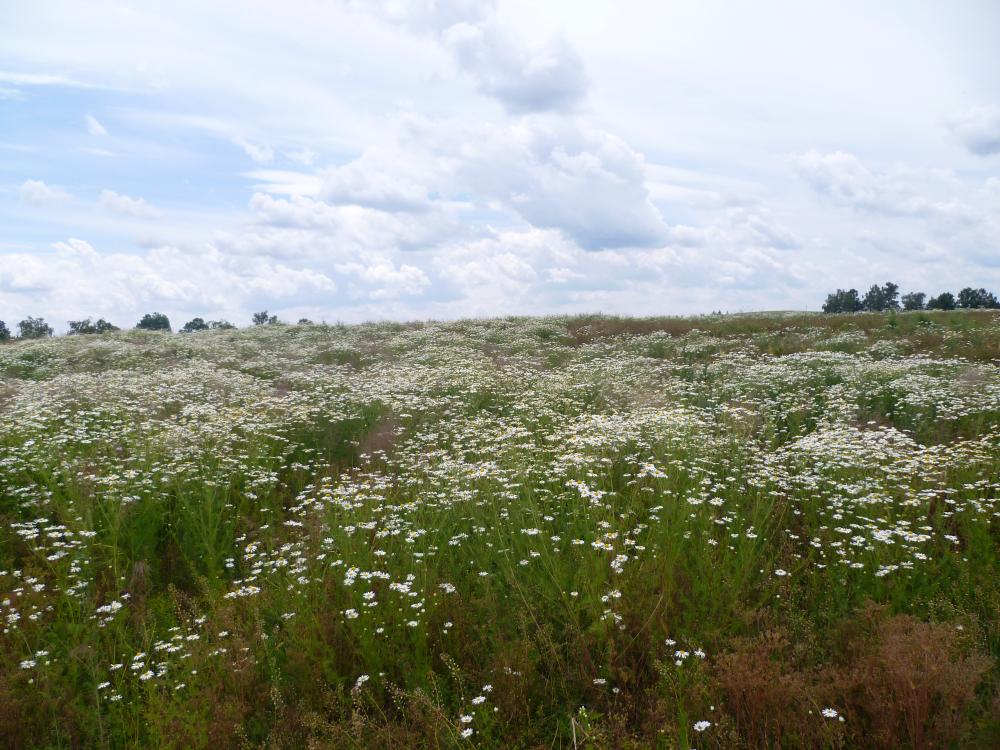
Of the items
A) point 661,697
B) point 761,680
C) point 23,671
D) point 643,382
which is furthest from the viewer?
point 643,382

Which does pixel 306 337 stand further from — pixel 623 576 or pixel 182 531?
pixel 623 576

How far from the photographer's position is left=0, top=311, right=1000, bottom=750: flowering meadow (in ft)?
12.3

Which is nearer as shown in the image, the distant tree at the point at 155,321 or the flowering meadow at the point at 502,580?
the flowering meadow at the point at 502,580

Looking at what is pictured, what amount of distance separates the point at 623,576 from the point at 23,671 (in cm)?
467

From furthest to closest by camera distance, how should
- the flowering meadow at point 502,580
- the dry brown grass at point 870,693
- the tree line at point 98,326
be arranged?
the tree line at point 98,326, the flowering meadow at point 502,580, the dry brown grass at point 870,693

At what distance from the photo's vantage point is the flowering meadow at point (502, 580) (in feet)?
12.3

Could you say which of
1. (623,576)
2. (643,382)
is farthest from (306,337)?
(623,576)

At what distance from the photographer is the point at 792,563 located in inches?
217

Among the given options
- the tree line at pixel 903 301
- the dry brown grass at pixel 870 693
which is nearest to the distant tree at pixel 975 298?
the tree line at pixel 903 301

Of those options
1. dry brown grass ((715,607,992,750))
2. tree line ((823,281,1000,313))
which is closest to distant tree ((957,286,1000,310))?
tree line ((823,281,1000,313))

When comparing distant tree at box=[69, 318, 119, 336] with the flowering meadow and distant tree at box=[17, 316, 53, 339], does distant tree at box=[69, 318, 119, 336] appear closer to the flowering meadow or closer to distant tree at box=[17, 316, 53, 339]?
distant tree at box=[17, 316, 53, 339]

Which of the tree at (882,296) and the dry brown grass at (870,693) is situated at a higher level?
the tree at (882,296)

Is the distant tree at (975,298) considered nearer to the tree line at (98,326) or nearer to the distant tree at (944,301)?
the distant tree at (944,301)

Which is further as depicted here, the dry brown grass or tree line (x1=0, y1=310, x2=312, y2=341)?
tree line (x1=0, y1=310, x2=312, y2=341)
